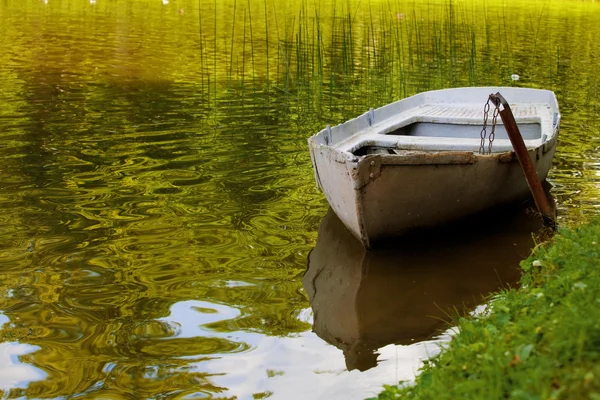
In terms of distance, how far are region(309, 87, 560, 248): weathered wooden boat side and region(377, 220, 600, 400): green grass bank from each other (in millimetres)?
1383

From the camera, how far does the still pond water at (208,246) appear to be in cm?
415

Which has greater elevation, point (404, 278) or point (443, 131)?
point (443, 131)

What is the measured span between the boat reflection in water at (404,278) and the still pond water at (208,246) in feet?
0.05

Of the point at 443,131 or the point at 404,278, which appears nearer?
the point at 404,278

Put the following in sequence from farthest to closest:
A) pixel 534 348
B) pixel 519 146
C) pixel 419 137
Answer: pixel 419 137
pixel 519 146
pixel 534 348

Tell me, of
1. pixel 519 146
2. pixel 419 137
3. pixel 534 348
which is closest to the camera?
pixel 534 348

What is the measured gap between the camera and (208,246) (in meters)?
5.85

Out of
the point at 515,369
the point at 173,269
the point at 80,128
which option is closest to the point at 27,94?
the point at 80,128

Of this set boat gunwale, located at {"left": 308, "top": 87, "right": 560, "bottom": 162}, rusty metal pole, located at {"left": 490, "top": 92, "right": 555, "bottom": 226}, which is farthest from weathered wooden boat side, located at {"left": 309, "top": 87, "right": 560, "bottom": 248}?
rusty metal pole, located at {"left": 490, "top": 92, "right": 555, "bottom": 226}

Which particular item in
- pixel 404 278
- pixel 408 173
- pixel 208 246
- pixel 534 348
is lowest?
pixel 404 278

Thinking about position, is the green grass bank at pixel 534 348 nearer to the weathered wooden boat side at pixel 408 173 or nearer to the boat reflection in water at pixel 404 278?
the boat reflection in water at pixel 404 278

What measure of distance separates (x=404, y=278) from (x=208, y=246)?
1499mm

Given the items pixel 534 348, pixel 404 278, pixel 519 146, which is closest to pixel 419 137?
pixel 519 146

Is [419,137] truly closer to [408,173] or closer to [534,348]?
[408,173]
